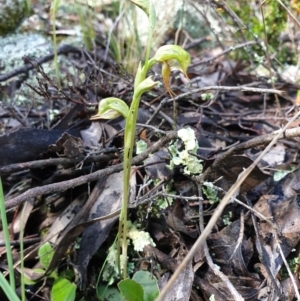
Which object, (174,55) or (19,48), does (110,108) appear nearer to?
(174,55)

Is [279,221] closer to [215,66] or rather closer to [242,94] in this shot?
[242,94]

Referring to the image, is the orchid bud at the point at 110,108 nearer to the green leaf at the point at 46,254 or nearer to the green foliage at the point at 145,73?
the green foliage at the point at 145,73

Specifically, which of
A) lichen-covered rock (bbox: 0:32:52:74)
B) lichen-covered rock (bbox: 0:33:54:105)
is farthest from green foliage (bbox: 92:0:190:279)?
lichen-covered rock (bbox: 0:32:52:74)

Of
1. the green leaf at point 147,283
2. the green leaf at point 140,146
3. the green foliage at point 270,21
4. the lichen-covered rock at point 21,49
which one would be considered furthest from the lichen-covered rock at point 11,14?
the green leaf at point 147,283

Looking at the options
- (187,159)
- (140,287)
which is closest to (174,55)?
(187,159)

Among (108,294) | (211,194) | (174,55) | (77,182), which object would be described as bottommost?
(108,294)
